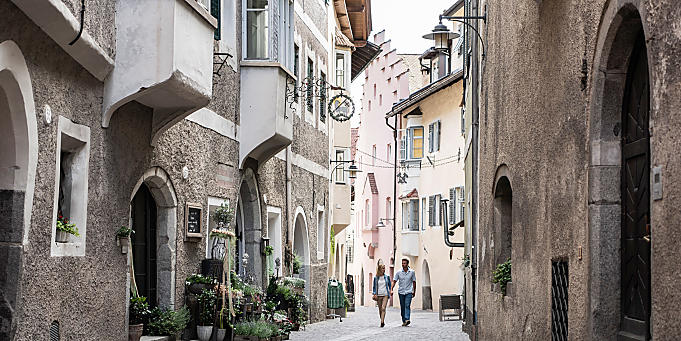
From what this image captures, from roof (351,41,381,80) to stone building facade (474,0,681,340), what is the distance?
24.2 m

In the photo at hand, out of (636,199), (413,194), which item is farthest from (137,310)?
(413,194)

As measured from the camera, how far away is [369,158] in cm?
5547

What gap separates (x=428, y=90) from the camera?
37656 mm

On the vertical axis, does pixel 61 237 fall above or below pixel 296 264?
above

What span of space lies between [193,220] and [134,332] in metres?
3.03

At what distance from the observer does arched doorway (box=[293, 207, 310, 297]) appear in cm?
2325

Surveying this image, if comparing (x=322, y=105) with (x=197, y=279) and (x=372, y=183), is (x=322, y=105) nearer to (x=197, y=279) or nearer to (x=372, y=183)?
(x=197, y=279)

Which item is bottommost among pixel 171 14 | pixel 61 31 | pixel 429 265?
pixel 429 265

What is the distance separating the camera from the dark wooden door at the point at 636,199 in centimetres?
698

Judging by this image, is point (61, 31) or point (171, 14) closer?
point (61, 31)

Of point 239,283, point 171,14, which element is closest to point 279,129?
point 239,283

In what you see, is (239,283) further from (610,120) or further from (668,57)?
(668,57)

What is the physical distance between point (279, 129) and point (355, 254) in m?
42.3

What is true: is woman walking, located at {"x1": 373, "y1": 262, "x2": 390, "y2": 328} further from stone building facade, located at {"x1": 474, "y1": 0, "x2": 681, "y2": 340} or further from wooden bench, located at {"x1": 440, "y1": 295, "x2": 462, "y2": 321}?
stone building facade, located at {"x1": 474, "y1": 0, "x2": 681, "y2": 340}
